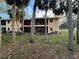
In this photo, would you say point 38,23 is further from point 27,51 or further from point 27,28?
point 27,51

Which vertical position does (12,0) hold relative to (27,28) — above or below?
above

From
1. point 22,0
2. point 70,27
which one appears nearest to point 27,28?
point 22,0

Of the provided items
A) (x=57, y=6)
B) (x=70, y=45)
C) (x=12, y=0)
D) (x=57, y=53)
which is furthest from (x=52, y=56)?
(x=57, y=6)

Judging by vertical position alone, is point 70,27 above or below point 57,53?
above

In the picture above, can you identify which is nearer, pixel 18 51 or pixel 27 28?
pixel 18 51

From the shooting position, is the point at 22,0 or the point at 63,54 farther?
the point at 22,0

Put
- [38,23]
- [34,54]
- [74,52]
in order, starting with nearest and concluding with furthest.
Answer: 1. [34,54]
2. [74,52]
3. [38,23]

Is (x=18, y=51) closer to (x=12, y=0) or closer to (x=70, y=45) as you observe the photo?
(x=70, y=45)

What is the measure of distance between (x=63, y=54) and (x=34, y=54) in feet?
6.12

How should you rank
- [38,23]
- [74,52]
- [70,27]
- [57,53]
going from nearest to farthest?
[57,53], [74,52], [70,27], [38,23]

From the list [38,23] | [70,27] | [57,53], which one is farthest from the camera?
[38,23]

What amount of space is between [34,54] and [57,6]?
49.0 feet

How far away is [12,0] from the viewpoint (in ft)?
68.1

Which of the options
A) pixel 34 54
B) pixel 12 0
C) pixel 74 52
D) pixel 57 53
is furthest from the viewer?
pixel 12 0
